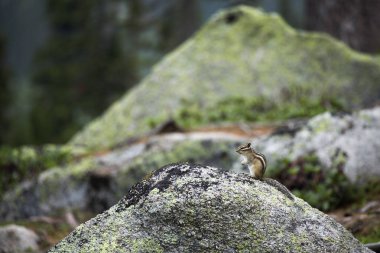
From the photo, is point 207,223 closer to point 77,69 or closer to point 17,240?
point 17,240

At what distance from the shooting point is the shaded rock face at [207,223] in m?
4.21

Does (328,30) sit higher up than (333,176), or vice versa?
(328,30)

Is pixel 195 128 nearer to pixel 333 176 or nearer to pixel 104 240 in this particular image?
pixel 333 176

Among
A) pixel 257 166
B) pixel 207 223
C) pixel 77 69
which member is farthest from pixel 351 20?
pixel 77 69

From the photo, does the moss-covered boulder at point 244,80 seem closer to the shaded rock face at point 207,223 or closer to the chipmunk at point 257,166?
the chipmunk at point 257,166

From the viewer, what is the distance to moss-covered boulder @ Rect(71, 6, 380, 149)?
13.6 m

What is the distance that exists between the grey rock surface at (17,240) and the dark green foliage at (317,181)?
3.15 metres

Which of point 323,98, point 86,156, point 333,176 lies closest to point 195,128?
point 86,156

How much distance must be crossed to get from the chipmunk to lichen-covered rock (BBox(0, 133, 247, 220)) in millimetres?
A: 4752

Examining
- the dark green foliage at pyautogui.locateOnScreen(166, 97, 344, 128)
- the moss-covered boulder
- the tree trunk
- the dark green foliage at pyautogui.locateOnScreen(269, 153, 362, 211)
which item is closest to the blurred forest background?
the tree trunk

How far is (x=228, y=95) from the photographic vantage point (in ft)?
47.6

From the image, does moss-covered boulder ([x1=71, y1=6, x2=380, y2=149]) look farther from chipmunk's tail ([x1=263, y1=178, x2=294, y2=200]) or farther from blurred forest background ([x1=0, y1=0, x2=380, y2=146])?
blurred forest background ([x1=0, y1=0, x2=380, y2=146])

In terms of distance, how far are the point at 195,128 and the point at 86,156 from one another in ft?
6.94

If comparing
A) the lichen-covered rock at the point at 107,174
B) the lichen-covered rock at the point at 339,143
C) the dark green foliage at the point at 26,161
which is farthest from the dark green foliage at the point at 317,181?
the dark green foliage at the point at 26,161
